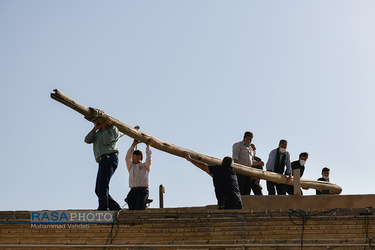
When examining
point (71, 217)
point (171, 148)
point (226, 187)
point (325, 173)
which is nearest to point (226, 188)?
point (226, 187)

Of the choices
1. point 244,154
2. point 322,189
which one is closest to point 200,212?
point 244,154

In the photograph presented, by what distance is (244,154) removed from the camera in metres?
17.8

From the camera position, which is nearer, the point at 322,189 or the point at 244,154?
the point at 244,154

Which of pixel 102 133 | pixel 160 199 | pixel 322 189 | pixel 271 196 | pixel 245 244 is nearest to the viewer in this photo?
pixel 245 244

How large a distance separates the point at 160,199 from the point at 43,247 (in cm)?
459

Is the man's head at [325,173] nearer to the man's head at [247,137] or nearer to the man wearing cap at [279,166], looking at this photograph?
the man wearing cap at [279,166]

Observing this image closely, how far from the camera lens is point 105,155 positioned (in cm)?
1472

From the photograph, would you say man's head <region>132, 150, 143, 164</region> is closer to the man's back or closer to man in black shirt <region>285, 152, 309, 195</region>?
the man's back

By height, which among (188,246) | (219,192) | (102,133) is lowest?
(188,246)

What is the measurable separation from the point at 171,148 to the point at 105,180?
2.54 metres

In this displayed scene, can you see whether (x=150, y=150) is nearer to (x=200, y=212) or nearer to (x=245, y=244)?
(x=200, y=212)

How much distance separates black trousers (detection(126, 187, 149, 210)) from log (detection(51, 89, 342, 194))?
4.99 ft

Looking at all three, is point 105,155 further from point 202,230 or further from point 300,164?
point 300,164

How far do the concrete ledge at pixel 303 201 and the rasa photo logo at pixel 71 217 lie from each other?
3.69 metres
